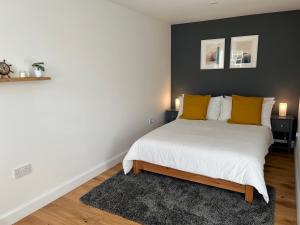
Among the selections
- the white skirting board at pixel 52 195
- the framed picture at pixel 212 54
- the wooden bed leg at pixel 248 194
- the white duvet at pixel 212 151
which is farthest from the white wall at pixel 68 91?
the wooden bed leg at pixel 248 194

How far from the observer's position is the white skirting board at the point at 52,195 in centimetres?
212

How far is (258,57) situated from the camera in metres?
3.94

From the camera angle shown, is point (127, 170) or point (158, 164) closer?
point (158, 164)

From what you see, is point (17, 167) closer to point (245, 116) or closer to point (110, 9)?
point (110, 9)

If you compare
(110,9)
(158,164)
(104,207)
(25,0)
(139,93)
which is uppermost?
(110,9)

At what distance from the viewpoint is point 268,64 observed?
3.89 metres

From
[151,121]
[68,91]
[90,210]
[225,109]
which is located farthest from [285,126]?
[68,91]

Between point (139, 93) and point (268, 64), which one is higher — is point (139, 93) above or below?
below

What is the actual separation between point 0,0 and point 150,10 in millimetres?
2125

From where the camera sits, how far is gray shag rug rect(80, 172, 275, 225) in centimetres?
213

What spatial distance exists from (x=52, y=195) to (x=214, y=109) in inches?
110

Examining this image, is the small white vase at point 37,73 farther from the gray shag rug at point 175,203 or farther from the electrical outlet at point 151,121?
the electrical outlet at point 151,121

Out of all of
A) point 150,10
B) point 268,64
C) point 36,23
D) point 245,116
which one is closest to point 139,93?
point 150,10

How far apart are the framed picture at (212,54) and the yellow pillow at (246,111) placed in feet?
3.03
